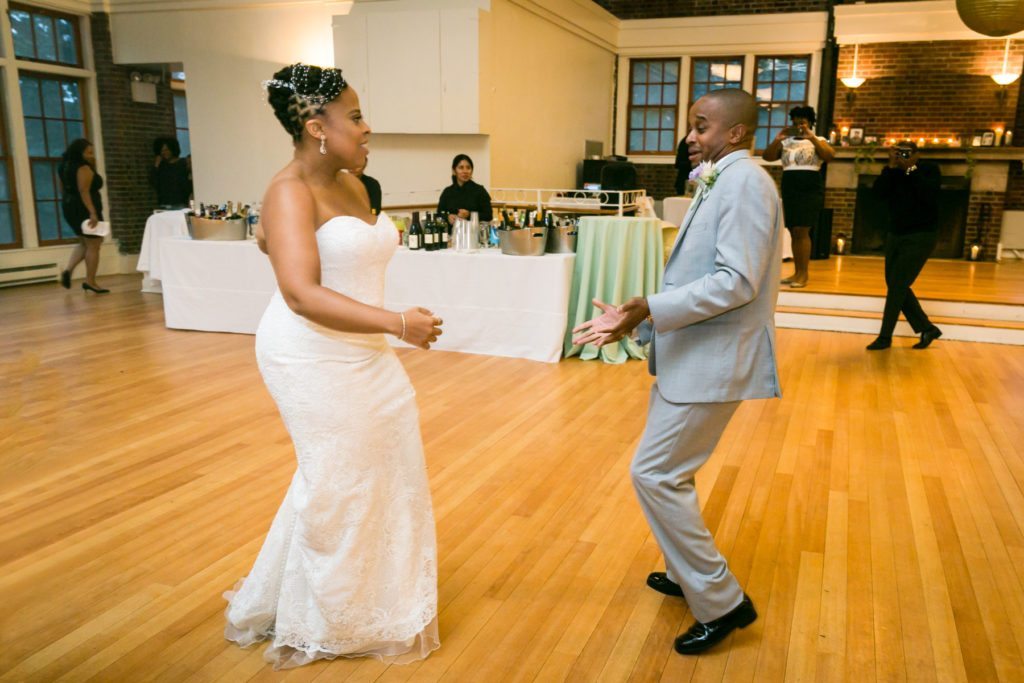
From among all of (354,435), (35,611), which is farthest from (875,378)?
(35,611)

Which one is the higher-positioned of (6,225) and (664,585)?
(6,225)

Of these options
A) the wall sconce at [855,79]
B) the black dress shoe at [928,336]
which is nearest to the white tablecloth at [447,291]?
the black dress shoe at [928,336]

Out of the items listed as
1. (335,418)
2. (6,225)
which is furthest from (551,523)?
(6,225)

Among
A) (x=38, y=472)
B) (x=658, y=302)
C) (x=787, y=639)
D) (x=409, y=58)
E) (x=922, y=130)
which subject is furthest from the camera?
(x=922, y=130)

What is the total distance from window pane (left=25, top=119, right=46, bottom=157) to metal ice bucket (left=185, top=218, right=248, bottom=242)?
4176mm

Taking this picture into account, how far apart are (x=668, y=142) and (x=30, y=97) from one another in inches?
342

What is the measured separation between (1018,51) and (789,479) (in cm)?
958

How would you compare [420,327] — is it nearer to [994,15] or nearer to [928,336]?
[994,15]

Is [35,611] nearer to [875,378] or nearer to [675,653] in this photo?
[675,653]

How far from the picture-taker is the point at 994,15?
4625 mm

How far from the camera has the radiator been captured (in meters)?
8.98

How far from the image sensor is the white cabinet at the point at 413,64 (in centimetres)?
819

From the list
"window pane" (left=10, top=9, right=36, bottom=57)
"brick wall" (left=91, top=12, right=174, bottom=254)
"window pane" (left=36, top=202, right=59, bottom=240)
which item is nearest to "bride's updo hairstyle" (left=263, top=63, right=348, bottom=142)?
Answer: "window pane" (left=10, top=9, right=36, bottom=57)

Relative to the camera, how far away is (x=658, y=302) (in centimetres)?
203
